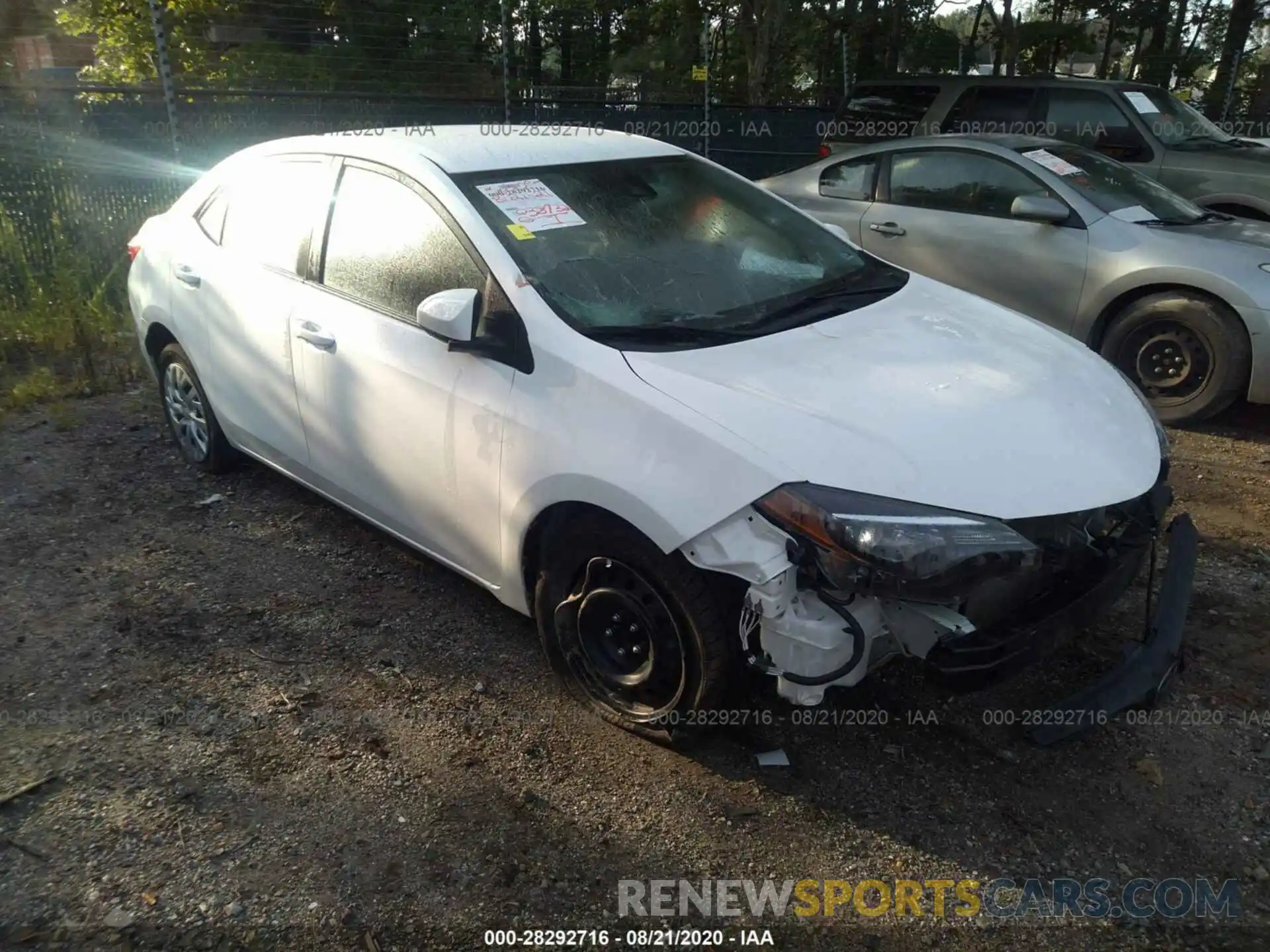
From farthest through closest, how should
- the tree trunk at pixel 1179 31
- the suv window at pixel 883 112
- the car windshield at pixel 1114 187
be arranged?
the tree trunk at pixel 1179 31
the suv window at pixel 883 112
the car windshield at pixel 1114 187

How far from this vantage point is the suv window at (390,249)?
10.5 feet

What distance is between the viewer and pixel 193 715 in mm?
3166

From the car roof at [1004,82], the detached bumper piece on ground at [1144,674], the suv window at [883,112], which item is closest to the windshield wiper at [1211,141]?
the car roof at [1004,82]

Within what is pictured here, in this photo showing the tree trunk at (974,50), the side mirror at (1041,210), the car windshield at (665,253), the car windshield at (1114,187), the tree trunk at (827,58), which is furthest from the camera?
the tree trunk at (974,50)

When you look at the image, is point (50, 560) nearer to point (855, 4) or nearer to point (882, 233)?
point (882, 233)

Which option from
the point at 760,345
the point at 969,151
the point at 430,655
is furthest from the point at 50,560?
the point at 969,151

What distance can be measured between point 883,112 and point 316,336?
746cm

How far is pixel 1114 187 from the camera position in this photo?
607 centimetres

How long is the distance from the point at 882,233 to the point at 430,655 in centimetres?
457

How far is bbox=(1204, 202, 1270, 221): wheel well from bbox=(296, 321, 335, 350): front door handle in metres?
7.24

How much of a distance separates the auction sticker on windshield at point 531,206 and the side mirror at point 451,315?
1.15 feet

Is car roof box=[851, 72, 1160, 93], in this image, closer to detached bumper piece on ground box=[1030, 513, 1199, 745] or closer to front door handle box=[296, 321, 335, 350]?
detached bumper piece on ground box=[1030, 513, 1199, 745]

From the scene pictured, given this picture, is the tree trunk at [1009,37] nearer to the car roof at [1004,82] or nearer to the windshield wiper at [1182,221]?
the car roof at [1004,82]

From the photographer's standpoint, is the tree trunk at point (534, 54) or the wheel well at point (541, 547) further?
the tree trunk at point (534, 54)
